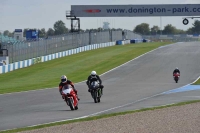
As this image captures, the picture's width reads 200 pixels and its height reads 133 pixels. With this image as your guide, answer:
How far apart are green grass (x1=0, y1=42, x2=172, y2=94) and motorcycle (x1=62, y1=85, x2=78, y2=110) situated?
10801 mm

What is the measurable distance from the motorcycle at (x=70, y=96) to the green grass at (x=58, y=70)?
1080 cm

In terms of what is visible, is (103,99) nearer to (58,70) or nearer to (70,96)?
(70,96)

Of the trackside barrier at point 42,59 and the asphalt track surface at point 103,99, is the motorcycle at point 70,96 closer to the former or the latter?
the asphalt track surface at point 103,99

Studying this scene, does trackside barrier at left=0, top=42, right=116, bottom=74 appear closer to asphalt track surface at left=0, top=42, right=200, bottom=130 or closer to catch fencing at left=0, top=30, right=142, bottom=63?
catch fencing at left=0, top=30, right=142, bottom=63

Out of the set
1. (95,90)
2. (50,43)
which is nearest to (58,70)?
(50,43)

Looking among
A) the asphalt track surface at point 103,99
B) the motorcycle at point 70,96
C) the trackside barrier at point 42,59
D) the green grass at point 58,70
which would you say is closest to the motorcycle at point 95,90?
the asphalt track surface at point 103,99

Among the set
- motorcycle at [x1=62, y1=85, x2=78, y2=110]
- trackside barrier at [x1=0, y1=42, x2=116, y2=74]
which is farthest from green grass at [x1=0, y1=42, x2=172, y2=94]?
motorcycle at [x1=62, y1=85, x2=78, y2=110]

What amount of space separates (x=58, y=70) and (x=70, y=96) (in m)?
27.9

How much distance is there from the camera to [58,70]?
49219 millimetres

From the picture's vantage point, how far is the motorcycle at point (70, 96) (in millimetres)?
21438

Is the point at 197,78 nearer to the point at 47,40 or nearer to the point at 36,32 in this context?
the point at 47,40

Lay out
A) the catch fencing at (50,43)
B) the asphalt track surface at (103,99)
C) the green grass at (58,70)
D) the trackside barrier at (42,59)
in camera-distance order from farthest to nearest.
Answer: the catch fencing at (50,43) < the trackside barrier at (42,59) < the green grass at (58,70) < the asphalt track surface at (103,99)

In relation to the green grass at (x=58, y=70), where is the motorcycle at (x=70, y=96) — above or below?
above

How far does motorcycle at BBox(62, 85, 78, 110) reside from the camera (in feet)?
70.3
